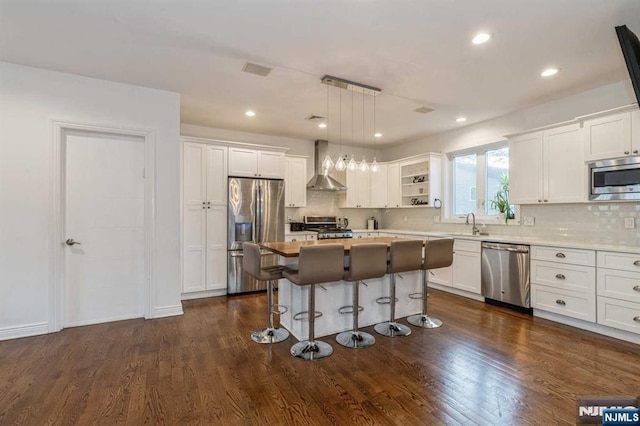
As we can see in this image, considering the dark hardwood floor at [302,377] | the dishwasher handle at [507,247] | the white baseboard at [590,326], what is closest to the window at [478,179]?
the dishwasher handle at [507,247]

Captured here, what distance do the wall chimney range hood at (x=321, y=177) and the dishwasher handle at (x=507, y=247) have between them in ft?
8.34

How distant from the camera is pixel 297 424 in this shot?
6.31 feet

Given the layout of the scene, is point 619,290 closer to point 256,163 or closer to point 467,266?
point 467,266

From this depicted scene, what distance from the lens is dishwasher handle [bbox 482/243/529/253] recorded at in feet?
13.1

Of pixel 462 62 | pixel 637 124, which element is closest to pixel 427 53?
pixel 462 62

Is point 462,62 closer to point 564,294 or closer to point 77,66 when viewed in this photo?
point 564,294

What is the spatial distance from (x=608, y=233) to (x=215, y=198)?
527cm

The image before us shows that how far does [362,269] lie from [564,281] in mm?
2538

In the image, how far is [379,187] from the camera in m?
6.80

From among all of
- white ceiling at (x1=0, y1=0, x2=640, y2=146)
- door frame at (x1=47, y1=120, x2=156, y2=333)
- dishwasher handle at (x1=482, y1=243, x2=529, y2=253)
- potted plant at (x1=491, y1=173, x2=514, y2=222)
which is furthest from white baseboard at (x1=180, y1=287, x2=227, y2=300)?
potted plant at (x1=491, y1=173, x2=514, y2=222)

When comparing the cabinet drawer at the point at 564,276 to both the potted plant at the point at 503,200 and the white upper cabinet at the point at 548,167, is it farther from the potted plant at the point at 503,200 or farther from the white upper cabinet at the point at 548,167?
the potted plant at the point at 503,200

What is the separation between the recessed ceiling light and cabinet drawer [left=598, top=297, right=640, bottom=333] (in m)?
2.92

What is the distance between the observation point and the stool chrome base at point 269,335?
10.3 ft

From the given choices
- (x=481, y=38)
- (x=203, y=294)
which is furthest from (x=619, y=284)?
(x=203, y=294)
